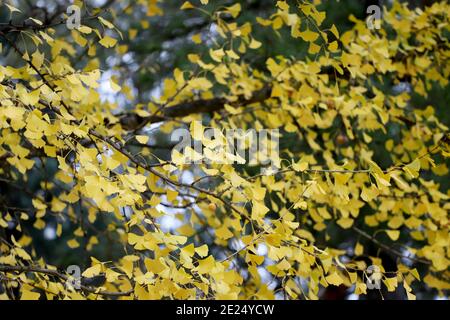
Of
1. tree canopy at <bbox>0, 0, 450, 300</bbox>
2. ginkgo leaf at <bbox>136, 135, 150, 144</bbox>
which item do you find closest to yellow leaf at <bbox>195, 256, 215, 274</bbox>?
tree canopy at <bbox>0, 0, 450, 300</bbox>

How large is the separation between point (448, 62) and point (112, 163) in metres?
1.53

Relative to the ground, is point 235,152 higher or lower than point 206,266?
higher

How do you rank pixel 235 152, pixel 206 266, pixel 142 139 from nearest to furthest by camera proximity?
pixel 206 266, pixel 142 139, pixel 235 152

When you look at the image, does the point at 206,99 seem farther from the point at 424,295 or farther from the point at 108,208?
the point at 424,295

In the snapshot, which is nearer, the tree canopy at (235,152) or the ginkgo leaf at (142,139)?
the tree canopy at (235,152)

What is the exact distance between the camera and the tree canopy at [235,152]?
129 centimetres

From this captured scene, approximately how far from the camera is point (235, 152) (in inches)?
69.5

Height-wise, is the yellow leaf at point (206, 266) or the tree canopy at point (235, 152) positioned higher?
the tree canopy at point (235, 152)

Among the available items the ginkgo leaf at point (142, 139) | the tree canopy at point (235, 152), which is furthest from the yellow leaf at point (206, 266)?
the ginkgo leaf at point (142, 139)

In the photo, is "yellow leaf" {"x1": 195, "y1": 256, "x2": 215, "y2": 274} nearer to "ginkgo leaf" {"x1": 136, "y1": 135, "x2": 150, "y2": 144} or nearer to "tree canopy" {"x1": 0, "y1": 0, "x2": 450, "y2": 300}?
"tree canopy" {"x1": 0, "y1": 0, "x2": 450, "y2": 300}

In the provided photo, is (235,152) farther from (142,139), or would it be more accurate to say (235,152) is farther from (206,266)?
(206,266)

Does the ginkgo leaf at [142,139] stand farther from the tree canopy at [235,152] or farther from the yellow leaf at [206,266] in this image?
the yellow leaf at [206,266]

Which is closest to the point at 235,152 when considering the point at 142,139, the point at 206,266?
the point at 142,139
